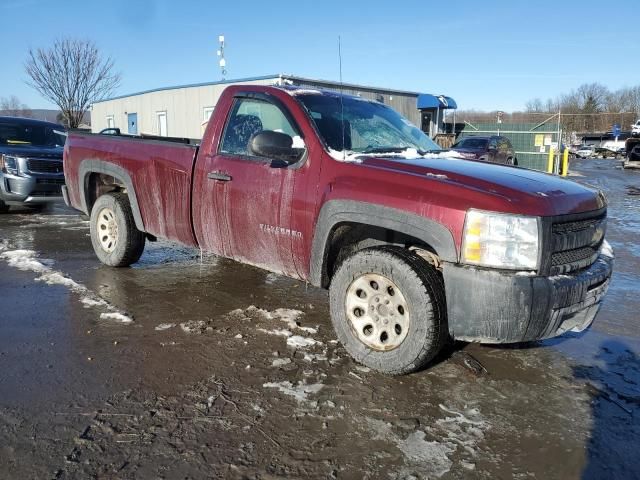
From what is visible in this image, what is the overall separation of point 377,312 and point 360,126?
1.65 m

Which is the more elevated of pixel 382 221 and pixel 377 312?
pixel 382 221

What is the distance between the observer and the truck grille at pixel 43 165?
938 cm

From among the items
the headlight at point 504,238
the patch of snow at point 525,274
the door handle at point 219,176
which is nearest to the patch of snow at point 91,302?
the door handle at point 219,176

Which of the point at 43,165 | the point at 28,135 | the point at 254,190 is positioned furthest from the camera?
the point at 28,135

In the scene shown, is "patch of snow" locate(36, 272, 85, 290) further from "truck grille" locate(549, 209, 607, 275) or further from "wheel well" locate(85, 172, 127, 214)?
"truck grille" locate(549, 209, 607, 275)

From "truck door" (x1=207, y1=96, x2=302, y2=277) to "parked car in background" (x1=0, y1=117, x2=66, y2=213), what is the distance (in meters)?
6.21

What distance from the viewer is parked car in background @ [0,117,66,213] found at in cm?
929

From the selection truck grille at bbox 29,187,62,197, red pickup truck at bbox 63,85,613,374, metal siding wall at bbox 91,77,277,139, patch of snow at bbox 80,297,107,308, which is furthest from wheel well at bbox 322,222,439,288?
metal siding wall at bbox 91,77,277,139

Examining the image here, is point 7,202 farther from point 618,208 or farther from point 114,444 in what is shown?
point 618,208

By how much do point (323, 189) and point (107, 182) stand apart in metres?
3.53

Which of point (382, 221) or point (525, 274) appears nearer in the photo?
point (525, 274)

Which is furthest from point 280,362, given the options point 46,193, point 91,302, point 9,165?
point 9,165

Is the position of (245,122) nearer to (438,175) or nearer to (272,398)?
(438,175)

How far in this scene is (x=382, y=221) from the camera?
10.9ft
